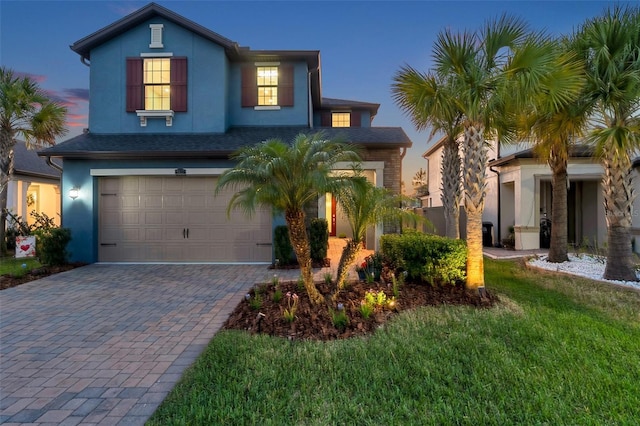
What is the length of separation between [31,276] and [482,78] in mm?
11279

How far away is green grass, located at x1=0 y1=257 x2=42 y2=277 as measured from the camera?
8.46m

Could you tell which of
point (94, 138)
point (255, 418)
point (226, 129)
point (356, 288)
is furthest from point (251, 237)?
point (255, 418)

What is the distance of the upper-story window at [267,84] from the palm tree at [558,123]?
7995 millimetres

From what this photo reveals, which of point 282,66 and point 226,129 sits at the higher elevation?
point 282,66

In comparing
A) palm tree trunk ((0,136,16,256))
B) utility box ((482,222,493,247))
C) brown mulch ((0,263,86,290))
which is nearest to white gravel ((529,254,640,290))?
utility box ((482,222,493,247))

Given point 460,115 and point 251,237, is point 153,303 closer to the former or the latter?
point 251,237

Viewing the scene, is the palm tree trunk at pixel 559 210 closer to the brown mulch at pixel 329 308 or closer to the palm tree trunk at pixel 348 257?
the brown mulch at pixel 329 308

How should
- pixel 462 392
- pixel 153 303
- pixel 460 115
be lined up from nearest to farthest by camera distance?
pixel 462 392 → pixel 153 303 → pixel 460 115

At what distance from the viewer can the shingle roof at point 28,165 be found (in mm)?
15133

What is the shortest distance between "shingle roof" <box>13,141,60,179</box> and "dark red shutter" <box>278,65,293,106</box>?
1210cm

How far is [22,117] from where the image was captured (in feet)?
34.3

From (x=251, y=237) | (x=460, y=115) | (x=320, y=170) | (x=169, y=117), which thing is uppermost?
(x=169, y=117)

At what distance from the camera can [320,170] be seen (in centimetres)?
495

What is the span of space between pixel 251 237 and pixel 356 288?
4.88 metres
